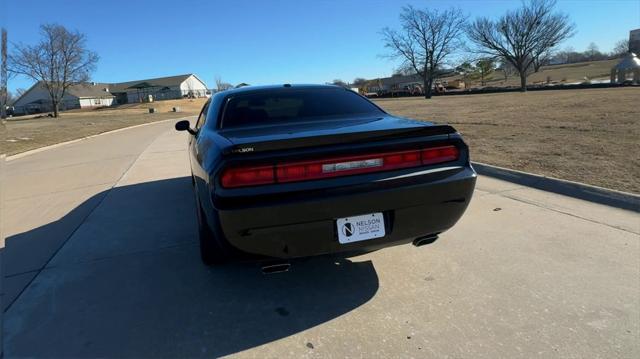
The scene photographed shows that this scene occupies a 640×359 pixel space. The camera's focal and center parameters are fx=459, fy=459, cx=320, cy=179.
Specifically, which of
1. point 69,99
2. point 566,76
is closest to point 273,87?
point 566,76

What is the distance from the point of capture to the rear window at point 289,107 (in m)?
3.83

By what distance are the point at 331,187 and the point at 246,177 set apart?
0.50m

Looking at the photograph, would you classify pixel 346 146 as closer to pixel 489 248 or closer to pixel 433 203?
pixel 433 203

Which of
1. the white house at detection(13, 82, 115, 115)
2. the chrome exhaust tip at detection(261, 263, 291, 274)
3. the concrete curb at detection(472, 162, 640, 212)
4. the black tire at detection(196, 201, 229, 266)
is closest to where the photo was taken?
the chrome exhaust tip at detection(261, 263, 291, 274)

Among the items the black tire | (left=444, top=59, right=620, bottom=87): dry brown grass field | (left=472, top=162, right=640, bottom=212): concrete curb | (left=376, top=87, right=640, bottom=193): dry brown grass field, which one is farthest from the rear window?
(left=444, top=59, right=620, bottom=87): dry brown grass field

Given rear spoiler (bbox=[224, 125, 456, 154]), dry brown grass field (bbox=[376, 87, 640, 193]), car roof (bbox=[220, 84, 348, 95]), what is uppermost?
car roof (bbox=[220, 84, 348, 95])

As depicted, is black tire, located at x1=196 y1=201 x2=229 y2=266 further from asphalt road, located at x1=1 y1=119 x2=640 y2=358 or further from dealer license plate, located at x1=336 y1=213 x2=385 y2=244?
dealer license plate, located at x1=336 y1=213 x2=385 y2=244

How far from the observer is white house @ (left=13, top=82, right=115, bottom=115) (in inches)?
3604

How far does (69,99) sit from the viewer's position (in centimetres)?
9319

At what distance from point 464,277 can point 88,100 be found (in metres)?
106

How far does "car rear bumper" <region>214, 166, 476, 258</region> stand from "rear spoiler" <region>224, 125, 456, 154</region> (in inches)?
10.9

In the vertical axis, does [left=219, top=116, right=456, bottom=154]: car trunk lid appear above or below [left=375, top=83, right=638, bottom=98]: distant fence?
below

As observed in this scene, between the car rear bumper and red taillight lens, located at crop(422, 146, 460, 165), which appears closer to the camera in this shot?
the car rear bumper

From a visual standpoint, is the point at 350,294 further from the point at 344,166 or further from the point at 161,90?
the point at 161,90
